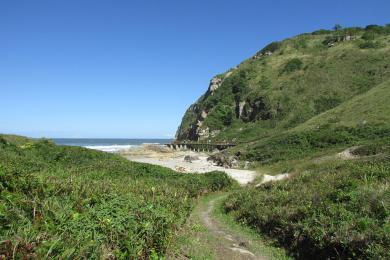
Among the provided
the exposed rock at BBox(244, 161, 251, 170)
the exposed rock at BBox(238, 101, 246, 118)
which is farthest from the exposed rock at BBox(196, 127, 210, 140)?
the exposed rock at BBox(244, 161, 251, 170)

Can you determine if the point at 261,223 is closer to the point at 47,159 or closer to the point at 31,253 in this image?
the point at 31,253

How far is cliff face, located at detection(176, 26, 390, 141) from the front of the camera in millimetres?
76750

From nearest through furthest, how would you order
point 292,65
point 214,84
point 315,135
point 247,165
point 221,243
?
point 221,243 < point 247,165 < point 315,135 < point 292,65 < point 214,84

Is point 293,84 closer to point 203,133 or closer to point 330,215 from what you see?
point 203,133

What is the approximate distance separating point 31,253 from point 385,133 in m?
42.9

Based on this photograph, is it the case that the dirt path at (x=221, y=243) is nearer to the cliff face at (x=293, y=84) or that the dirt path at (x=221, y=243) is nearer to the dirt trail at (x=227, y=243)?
the dirt trail at (x=227, y=243)

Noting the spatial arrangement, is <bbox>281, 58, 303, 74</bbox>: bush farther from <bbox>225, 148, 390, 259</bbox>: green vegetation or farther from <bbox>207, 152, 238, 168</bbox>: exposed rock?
<bbox>225, 148, 390, 259</bbox>: green vegetation

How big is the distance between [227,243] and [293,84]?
253 ft

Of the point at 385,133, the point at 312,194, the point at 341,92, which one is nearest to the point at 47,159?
the point at 312,194

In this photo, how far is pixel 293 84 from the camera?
85.9 meters

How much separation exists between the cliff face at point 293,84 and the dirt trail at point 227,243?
191ft

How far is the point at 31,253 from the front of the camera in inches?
231

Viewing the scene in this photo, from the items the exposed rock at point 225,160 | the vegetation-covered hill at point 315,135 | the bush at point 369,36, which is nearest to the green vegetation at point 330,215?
the vegetation-covered hill at point 315,135

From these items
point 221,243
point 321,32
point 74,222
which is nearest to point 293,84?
point 321,32
